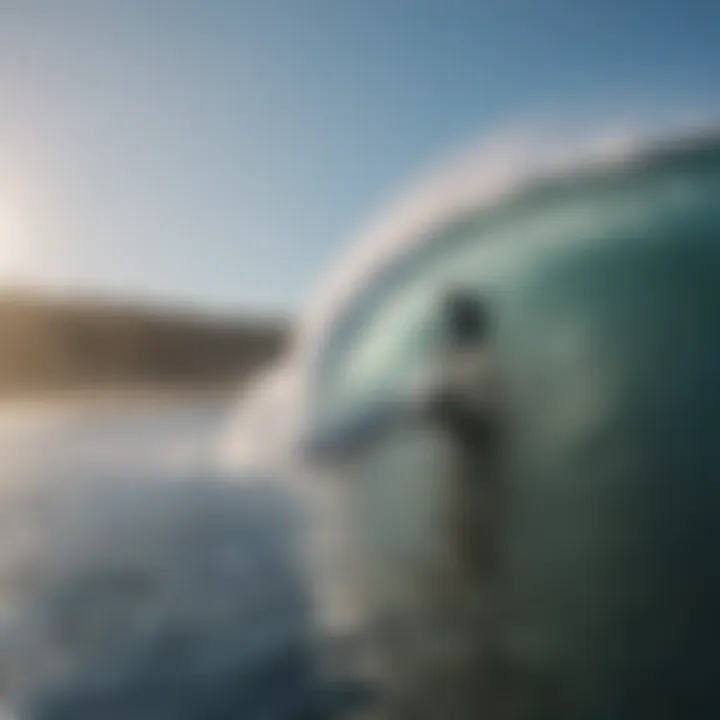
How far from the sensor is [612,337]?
5.56ft

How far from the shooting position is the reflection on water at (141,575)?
1.20 m

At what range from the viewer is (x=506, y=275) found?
1.65 metres

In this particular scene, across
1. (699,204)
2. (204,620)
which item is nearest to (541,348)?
(699,204)

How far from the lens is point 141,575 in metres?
1.37

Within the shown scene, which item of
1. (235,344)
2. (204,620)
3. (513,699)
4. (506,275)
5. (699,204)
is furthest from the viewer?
(699,204)

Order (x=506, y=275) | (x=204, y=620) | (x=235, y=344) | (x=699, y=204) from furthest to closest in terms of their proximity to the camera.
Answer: (x=699, y=204), (x=506, y=275), (x=235, y=344), (x=204, y=620)

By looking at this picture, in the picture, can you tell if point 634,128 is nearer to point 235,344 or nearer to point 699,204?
point 699,204

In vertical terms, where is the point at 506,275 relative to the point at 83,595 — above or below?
above

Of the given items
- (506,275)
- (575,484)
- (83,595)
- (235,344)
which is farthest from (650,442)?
(83,595)

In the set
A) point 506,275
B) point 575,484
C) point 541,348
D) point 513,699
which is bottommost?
point 513,699

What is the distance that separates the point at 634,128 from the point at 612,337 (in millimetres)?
412

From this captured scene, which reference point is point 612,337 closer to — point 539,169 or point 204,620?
point 539,169

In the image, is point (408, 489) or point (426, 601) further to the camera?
point (408, 489)

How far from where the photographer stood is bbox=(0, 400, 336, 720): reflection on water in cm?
120
